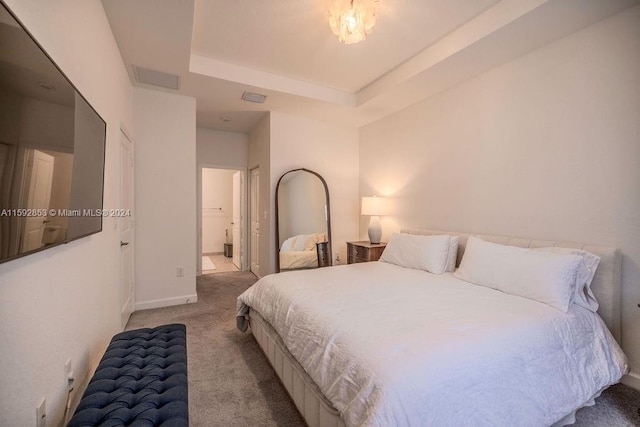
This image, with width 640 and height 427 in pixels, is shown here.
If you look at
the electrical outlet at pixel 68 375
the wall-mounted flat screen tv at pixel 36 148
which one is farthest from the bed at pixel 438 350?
the wall-mounted flat screen tv at pixel 36 148

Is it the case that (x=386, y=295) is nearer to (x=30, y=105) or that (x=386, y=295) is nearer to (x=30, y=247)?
(x=30, y=247)

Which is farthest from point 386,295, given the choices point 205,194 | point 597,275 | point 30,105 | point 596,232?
point 205,194

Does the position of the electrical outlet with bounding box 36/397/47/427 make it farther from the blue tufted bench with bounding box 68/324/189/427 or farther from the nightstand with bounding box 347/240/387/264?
the nightstand with bounding box 347/240/387/264

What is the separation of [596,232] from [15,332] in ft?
10.9

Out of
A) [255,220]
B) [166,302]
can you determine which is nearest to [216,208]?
[255,220]

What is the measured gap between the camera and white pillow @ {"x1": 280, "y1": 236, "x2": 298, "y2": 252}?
4184mm

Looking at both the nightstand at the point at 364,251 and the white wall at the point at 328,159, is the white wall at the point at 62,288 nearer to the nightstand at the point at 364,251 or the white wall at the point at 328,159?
the white wall at the point at 328,159

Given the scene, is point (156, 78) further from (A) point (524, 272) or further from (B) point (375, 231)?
(A) point (524, 272)

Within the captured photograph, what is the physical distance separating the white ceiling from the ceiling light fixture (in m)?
0.23

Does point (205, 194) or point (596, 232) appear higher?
point (205, 194)

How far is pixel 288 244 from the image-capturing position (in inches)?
166

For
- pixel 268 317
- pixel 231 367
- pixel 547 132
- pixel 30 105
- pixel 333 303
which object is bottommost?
pixel 231 367

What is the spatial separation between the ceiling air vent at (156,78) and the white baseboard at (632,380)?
462 centimetres

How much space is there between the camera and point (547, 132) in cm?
239
